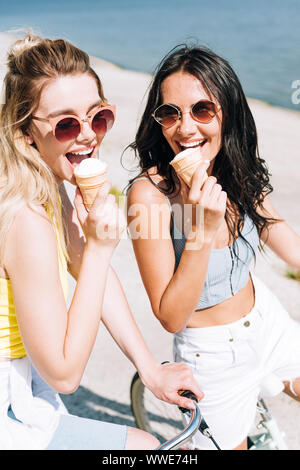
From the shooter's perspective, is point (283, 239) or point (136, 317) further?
point (136, 317)

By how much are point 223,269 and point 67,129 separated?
1.06 metres

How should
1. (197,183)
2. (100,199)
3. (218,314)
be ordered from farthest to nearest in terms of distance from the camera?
(218,314), (197,183), (100,199)

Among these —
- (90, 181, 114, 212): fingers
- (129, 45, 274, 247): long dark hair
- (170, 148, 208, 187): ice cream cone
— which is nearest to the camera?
(90, 181, 114, 212): fingers

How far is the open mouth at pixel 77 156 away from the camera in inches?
81.5

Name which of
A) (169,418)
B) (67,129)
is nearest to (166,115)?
(67,129)

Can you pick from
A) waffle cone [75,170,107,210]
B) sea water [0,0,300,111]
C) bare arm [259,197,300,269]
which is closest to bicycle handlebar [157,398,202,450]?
waffle cone [75,170,107,210]

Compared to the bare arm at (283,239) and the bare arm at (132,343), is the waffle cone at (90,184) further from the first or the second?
the bare arm at (283,239)

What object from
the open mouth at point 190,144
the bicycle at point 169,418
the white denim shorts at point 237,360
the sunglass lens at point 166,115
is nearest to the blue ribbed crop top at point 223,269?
the white denim shorts at point 237,360

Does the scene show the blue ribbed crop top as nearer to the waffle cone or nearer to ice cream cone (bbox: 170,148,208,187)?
ice cream cone (bbox: 170,148,208,187)

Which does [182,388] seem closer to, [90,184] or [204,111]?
[90,184]

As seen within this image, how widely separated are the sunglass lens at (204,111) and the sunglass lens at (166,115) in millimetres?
99

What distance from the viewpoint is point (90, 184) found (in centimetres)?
195

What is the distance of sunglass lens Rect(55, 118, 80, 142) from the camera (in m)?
1.92
